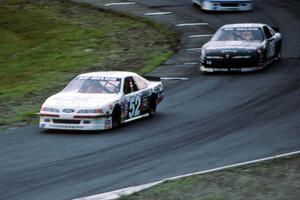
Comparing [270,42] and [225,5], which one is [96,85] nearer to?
[270,42]

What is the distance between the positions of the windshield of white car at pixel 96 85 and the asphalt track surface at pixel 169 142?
2.89 feet

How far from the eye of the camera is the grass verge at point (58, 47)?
78.3ft

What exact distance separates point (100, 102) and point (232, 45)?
9.14 meters

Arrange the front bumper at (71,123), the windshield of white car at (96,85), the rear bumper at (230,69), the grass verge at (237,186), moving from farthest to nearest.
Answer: the rear bumper at (230,69)
the windshield of white car at (96,85)
the front bumper at (71,123)
the grass verge at (237,186)

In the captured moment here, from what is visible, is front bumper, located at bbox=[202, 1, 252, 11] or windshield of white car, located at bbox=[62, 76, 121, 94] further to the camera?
front bumper, located at bbox=[202, 1, 252, 11]

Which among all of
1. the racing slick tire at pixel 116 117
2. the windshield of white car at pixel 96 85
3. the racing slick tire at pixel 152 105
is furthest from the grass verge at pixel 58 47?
the racing slick tire at pixel 152 105

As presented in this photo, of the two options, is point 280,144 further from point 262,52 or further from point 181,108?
point 262,52

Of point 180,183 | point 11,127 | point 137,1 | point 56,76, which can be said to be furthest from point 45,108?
point 137,1

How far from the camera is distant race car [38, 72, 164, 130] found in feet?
57.3

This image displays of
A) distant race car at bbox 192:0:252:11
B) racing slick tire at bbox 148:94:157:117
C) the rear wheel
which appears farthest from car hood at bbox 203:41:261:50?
distant race car at bbox 192:0:252:11

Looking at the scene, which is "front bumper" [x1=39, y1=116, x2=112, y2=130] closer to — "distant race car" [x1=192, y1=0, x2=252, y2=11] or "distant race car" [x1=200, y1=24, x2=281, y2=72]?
"distant race car" [x1=200, y1=24, x2=281, y2=72]

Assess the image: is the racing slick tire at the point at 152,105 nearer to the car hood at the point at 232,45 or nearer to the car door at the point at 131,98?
the car door at the point at 131,98

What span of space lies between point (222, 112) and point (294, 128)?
8.59 feet

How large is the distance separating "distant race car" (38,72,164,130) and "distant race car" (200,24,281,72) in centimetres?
597
